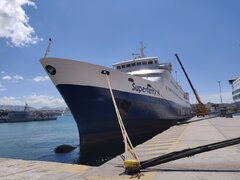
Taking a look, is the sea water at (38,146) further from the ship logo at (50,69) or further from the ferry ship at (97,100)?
the ship logo at (50,69)

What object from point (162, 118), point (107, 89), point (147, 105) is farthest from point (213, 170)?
point (162, 118)

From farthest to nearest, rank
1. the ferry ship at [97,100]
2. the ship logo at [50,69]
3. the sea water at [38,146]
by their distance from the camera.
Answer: the sea water at [38,146] → the ship logo at [50,69] → the ferry ship at [97,100]

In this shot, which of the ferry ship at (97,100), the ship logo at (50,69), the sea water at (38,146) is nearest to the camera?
the ferry ship at (97,100)

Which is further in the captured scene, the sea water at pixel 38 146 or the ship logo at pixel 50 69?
the sea water at pixel 38 146

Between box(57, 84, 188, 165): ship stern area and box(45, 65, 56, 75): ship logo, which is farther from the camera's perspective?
box(45, 65, 56, 75): ship logo

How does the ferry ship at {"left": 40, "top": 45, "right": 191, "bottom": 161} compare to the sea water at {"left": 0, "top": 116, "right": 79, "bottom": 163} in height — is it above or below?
above

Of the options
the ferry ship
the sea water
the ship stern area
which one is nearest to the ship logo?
the ferry ship

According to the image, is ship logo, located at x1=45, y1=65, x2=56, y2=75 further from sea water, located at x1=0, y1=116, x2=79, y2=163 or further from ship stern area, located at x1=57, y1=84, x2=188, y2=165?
sea water, located at x1=0, y1=116, x2=79, y2=163

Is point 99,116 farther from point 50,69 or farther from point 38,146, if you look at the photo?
Answer: point 38,146

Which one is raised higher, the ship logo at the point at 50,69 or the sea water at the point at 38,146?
the ship logo at the point at 50,69

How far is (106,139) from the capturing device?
1659cm

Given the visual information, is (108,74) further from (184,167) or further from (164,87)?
(184,167)

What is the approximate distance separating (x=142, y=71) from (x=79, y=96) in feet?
37.6

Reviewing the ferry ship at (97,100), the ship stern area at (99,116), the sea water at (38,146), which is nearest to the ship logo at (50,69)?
the ferry ship at (97,100)
